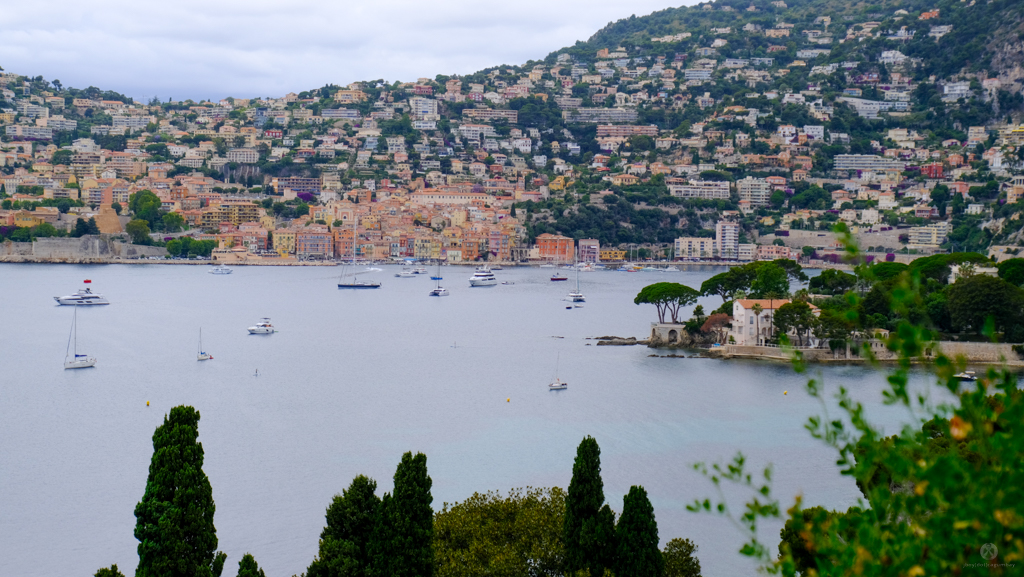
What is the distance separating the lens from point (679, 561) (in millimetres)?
7348

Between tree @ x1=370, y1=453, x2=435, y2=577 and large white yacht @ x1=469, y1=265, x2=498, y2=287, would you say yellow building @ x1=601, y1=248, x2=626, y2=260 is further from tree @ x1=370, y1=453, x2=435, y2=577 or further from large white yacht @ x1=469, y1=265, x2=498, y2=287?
tree @ x1=370, y1=453, x2=435, y2=577

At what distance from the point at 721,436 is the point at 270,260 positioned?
43.7m

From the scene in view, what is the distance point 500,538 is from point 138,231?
5111 cm

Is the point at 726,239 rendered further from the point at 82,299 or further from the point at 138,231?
the point at 82,299

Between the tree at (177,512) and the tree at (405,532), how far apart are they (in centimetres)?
93

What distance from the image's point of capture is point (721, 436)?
1419 centimetres

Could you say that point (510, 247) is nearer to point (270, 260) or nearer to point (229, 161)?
point (270, 260)

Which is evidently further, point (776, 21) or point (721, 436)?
point (776, 21)

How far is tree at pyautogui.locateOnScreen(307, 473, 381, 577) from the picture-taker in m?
6.26

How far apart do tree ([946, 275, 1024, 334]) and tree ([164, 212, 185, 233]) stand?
45.5m

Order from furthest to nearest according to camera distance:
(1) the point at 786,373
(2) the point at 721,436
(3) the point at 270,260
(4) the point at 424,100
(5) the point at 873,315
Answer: (4) the point at 424,100
(3) the point at 270,260
(5) the point at 873,315
(1) the point at 786,373
(2) the point at 721,436

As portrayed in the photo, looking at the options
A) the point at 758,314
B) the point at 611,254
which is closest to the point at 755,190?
the point at 611,254

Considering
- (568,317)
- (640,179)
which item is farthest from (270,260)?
(568,317)

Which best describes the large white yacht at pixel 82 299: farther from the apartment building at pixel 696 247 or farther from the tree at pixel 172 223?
the apartment building at pixel 696 247
